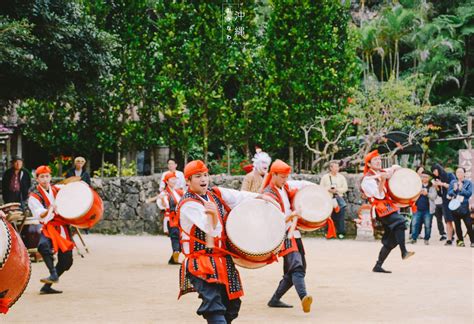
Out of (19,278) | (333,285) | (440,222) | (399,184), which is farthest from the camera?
(440,222)

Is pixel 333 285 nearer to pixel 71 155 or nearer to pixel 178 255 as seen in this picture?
pixel 178 255

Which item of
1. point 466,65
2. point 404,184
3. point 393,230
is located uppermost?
point 466,65

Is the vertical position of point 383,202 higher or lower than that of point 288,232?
higher

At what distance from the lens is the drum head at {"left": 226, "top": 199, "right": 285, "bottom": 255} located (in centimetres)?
547

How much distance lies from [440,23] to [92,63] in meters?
23.8

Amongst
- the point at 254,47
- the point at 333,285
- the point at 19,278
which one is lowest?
the point at 333,285

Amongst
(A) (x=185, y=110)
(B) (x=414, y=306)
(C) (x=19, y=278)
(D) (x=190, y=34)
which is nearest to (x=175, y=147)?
(A) (x=185, y=110)

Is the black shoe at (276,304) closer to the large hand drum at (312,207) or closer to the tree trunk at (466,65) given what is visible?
the large hand drum at (312,207)

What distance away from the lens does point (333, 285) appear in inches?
371

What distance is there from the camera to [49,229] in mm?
8711

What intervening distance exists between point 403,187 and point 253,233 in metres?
5.14

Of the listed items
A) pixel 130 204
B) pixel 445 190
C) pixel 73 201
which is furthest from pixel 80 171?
pixel 445 190

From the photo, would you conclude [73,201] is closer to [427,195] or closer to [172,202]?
[172,202]

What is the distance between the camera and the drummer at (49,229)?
8609 mm
